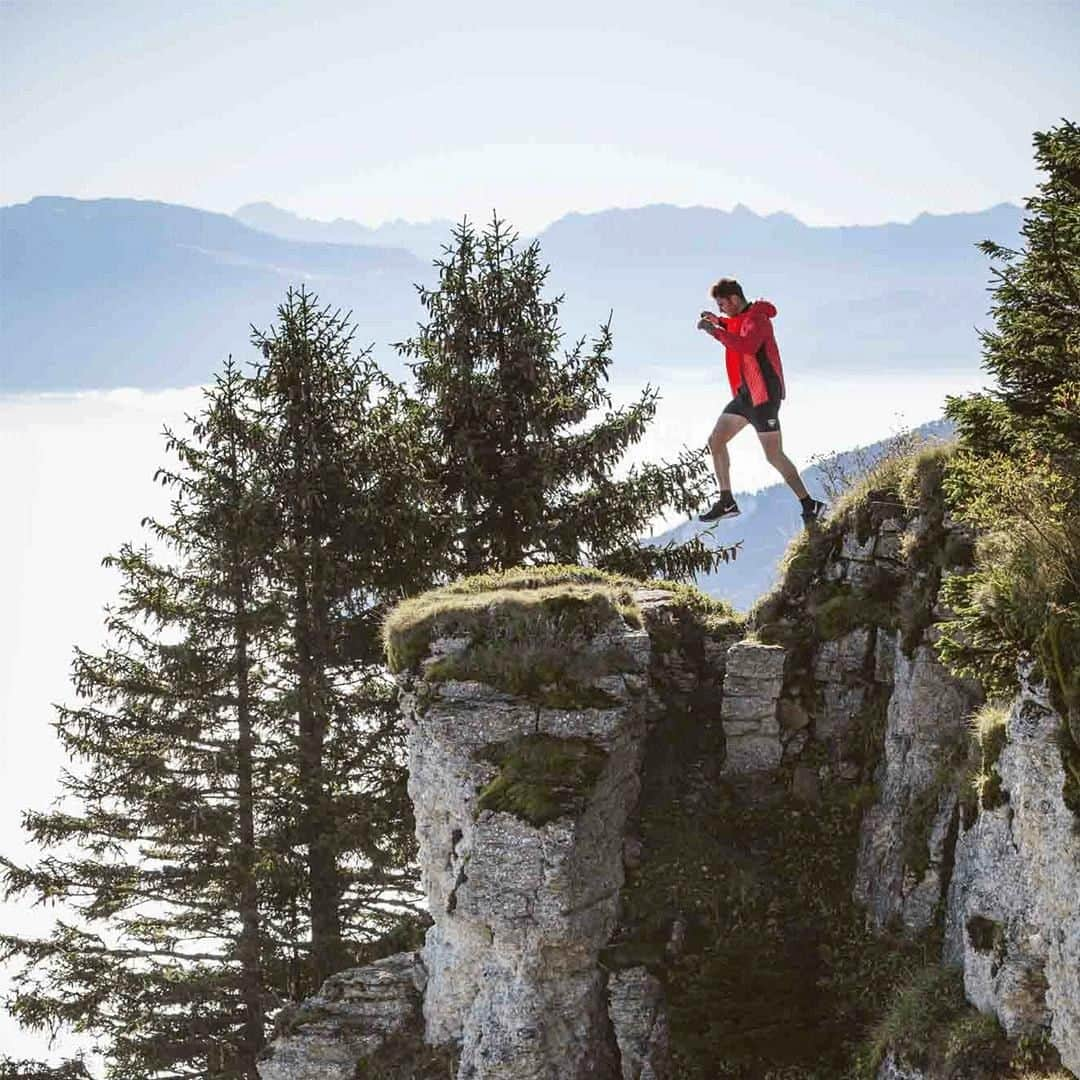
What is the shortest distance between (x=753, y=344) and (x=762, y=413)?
1.09 metres

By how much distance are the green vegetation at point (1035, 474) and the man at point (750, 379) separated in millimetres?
4873

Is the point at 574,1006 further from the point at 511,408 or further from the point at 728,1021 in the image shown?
the point at 511,408

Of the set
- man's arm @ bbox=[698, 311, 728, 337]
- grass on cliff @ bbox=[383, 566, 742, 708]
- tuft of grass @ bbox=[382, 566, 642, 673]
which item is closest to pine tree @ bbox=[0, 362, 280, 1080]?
tuft of grass @ bbox=[382, 566, 642, 673]

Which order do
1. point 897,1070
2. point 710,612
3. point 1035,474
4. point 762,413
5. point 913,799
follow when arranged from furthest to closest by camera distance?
point 710,612, point 762,413, point 913,799, point 897,1070, point 1035,474

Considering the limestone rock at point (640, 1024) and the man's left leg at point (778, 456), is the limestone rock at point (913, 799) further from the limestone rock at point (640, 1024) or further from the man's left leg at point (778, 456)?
the man's left leg at point (778, 456)

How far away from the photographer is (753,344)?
2138cm

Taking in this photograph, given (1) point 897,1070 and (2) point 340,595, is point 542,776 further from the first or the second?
(2) point 340,595

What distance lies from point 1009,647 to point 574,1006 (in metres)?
7.69

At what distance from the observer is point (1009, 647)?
14812mm

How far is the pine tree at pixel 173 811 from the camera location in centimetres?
2825

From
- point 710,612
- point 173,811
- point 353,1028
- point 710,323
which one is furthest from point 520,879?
point 173,811

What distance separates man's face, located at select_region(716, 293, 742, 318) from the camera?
21.4 metres

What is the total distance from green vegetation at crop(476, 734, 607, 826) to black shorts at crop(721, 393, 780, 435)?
5.67 meters

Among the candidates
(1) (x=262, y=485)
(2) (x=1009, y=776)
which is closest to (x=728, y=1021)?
(2) (x=1009, y=776)
